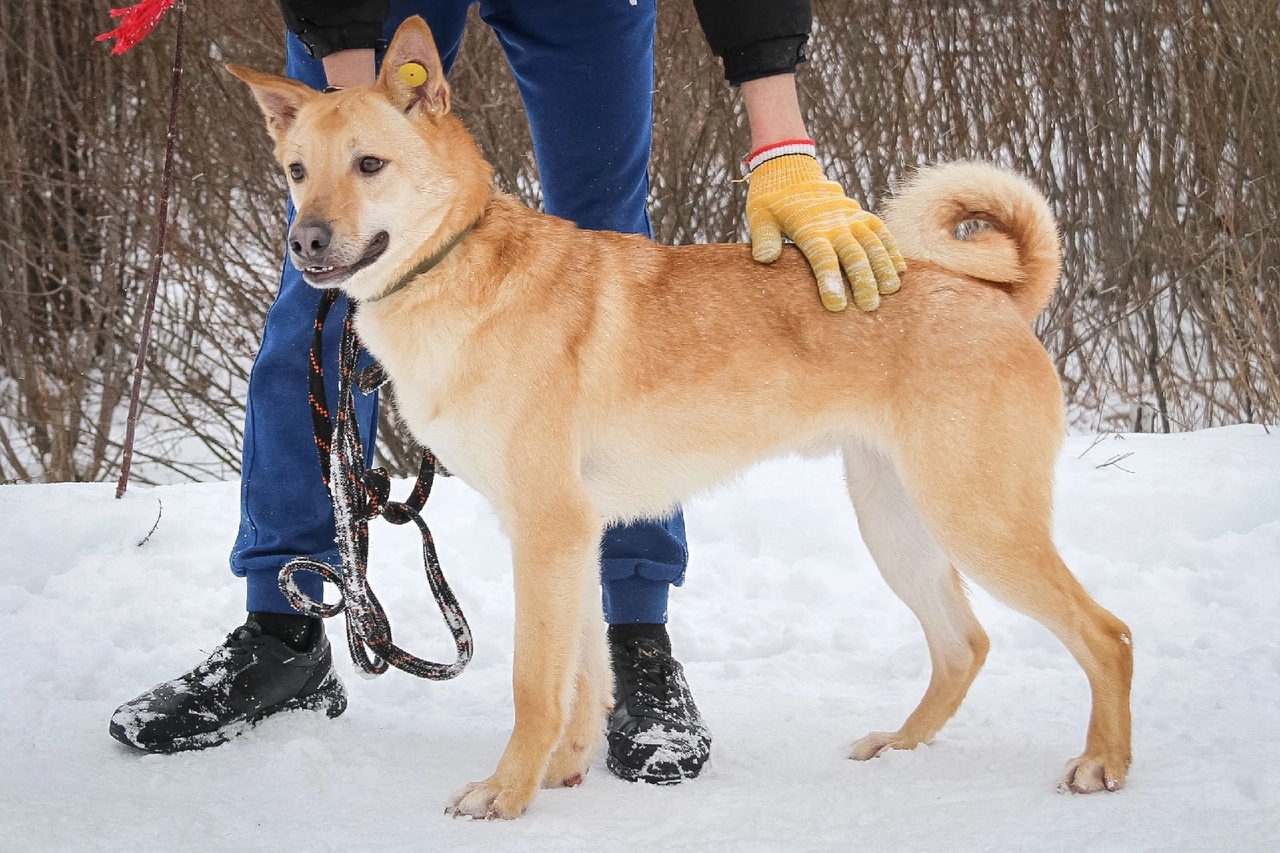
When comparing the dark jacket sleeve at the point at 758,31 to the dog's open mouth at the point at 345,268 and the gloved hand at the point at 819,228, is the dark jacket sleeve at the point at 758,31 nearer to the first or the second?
the gloved hand at the point at 819,228

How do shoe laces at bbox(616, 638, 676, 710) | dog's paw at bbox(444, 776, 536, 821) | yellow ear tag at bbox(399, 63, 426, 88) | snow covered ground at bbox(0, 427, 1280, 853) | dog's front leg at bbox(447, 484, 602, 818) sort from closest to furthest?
1. snow covered ground at bbox(0, 427, 1280, 853)
2. dog's paw at bbox(444, 776, 536, 821)
3. dog's front leg at bbox(447, 484, 602, 818)
4. yellow ear tag at bbox(399, 63, 426, 88)
5. shoe laces at bbox(616, 638, 676, 710)

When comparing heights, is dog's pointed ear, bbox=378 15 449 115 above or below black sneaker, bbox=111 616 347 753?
above

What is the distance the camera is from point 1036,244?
258 cm

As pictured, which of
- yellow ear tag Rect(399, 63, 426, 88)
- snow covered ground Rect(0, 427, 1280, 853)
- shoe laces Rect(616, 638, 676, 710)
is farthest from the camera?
shoe laces Rect(616, 638, 676, 710)

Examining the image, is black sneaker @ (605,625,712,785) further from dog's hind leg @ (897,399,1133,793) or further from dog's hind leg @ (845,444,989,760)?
dog's hind leg @ (897,399,1133,793)

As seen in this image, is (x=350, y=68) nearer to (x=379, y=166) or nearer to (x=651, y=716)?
(x=379, y=166)

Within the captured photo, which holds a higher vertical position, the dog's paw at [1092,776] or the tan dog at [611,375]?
the tan dog at [611,375]

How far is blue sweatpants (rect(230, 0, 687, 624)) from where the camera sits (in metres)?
2.68

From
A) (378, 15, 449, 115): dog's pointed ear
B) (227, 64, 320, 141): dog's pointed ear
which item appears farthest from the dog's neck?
(227, 64, 320, 141): dog's pointed ear

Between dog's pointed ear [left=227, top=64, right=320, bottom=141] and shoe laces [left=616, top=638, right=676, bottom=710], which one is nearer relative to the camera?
dog's pointed ear [left=227, top=64, right=320, bottom=141]

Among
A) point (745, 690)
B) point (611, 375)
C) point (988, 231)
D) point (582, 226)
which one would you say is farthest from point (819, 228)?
point (745, 690)


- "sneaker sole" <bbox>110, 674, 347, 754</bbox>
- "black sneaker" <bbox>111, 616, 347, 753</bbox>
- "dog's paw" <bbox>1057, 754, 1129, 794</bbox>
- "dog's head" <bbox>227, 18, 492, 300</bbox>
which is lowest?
"dog's paw" <bbox>1057, 754, 1129, 794</bbox>

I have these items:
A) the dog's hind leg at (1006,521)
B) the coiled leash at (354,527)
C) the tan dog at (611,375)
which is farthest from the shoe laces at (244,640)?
the dog's hind leg at (1006,521)

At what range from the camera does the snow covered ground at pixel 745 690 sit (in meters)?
2.01
